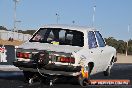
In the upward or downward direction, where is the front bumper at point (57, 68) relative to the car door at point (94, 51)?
downward

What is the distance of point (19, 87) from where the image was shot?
11711 millimetres

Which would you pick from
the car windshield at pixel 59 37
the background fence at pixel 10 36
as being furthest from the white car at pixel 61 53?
the background fence at pixel 10 36

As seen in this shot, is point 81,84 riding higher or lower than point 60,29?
lower

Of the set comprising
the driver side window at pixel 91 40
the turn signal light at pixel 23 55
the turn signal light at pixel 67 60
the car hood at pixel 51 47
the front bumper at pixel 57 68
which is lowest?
the front bumper at pixel 57 68

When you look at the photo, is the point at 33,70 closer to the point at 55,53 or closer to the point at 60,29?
the point at 55,53

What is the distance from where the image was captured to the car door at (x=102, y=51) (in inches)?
572

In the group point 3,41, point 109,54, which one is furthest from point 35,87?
point 3,41

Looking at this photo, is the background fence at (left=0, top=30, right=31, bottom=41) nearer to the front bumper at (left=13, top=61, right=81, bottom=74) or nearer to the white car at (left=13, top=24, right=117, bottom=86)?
the white car at (left=13, top=24, right=117, bottom=86)

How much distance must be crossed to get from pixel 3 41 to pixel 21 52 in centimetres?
4850

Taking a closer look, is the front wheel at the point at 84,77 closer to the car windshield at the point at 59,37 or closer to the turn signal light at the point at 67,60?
the turn signal light at the point at 67,60

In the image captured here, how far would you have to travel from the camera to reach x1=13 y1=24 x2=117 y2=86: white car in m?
12.1

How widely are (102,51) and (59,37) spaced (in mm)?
1856

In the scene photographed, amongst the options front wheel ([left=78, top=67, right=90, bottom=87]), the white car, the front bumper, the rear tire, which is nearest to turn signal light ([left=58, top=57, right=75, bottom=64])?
the white car

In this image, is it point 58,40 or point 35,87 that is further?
point 58,40
